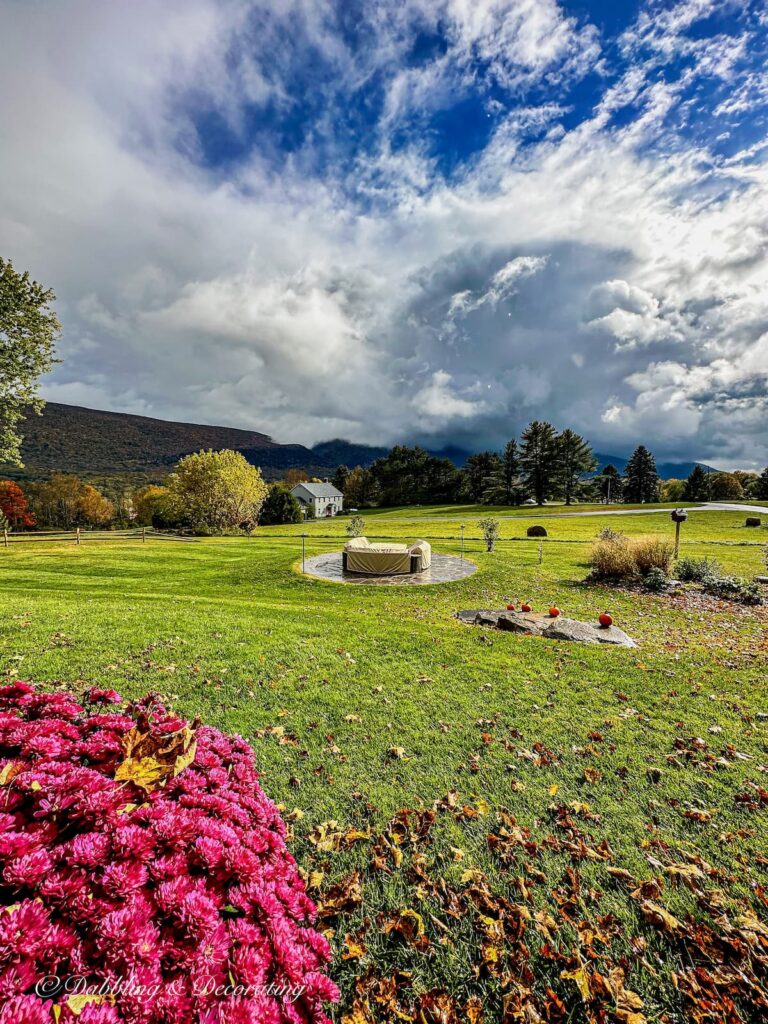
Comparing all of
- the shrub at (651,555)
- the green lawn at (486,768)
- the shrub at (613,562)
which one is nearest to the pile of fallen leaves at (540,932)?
the green lawn at (486,768)

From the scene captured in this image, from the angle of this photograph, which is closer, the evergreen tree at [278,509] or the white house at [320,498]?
the evergreen tree at [278,509]

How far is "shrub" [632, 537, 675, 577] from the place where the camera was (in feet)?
46.6

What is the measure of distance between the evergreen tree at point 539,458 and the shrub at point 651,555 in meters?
53.7

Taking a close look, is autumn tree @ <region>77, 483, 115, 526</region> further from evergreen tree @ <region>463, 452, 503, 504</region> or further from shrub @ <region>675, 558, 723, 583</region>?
shrub @ <region>675, 558, 723, 583</region>

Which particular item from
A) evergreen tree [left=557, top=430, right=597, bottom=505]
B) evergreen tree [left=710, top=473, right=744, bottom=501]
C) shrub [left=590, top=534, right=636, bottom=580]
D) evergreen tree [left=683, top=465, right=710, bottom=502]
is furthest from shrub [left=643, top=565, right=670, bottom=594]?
evergreen tree [left=710, top=473, right=744, bottom=501]

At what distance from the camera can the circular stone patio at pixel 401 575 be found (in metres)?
14.7

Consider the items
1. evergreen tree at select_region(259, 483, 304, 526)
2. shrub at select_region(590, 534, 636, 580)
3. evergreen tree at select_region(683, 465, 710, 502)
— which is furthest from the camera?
evergreen tree at select_region(683, 465, 710, 502)

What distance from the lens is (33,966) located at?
1.32 meters

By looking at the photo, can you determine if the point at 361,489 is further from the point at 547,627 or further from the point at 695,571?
the point at 547,627

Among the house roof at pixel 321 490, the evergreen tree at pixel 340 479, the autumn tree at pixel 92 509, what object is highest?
the evergreen tree at pixel 340 479

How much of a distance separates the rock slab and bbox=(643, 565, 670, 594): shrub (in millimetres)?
5227

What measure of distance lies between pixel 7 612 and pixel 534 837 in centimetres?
1100

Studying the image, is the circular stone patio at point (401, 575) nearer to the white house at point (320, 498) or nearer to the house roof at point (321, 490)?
the white house at point (320, 498)

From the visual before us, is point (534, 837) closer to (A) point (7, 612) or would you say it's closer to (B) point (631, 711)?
(B) point (631, 711)
